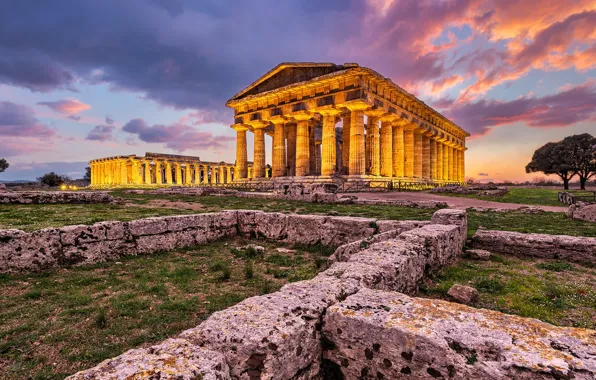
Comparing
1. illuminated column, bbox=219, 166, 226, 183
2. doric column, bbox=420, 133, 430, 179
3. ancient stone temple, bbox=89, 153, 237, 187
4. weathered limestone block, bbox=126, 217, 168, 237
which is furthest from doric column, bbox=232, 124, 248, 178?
weathered limestone block, bbox=126, 217, 168, 237

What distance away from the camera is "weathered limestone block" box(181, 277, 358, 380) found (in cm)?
200

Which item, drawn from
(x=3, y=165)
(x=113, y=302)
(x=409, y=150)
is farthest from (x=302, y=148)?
(x=3, y=165)

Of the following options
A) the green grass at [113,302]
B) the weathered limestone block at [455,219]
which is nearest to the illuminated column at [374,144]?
the weathered limestone block at [455,219]

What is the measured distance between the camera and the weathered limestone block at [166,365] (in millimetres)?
1603

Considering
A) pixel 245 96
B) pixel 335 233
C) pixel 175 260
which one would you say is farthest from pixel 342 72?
pixel 175 260

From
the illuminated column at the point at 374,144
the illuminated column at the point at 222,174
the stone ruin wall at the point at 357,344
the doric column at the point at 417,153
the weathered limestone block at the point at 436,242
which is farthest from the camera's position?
the illuminated column at the point at 222,174

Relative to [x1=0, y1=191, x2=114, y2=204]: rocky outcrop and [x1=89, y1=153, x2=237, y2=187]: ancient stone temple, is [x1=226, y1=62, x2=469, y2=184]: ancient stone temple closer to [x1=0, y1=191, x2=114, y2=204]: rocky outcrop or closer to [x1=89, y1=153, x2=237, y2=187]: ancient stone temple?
[x1=0, y1=191, x2=114, y2=204]: rocky outcrop

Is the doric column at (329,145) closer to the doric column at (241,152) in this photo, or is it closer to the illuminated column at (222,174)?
the doric column at (241,152)

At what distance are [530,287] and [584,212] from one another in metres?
8.85

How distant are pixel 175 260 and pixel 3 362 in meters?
3.38

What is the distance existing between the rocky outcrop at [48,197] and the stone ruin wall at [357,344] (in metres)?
14.8

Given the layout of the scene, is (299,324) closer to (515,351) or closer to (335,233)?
(515,351)

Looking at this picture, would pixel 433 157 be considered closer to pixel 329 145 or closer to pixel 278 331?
pixel 329 145

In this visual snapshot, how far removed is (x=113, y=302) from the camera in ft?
13.4
